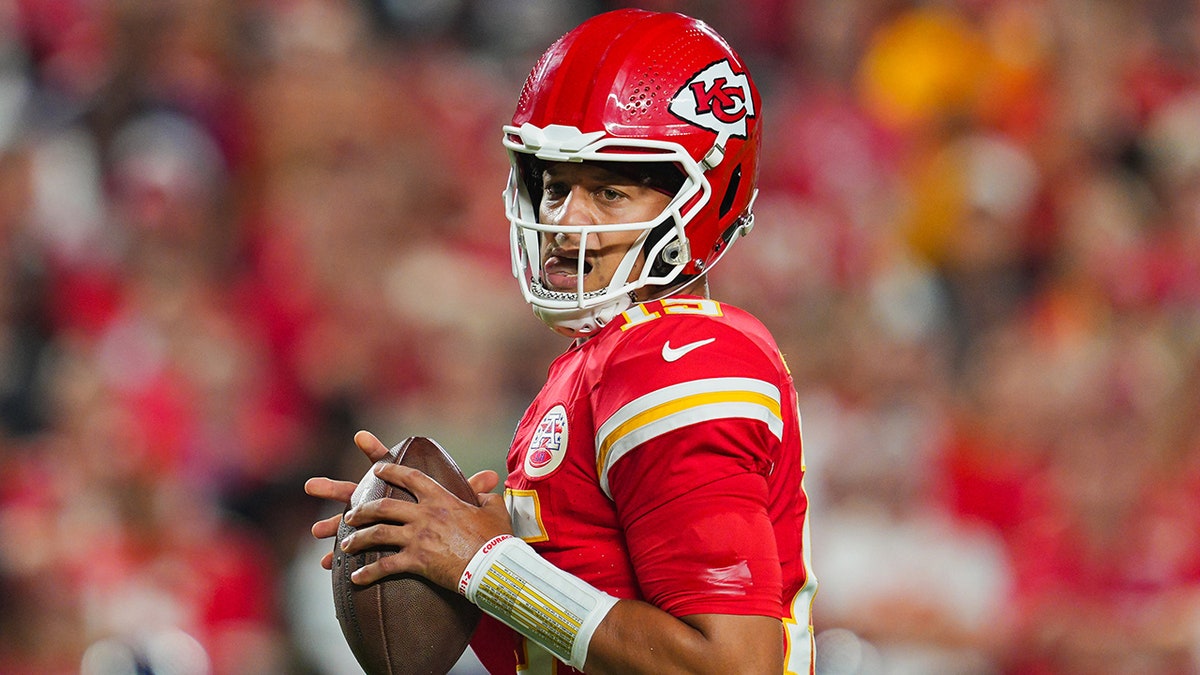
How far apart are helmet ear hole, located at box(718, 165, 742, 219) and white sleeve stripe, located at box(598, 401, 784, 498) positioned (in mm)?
469

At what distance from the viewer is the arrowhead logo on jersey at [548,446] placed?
236cm

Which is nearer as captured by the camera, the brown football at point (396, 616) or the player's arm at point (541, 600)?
the player's arm at point (541, 600)

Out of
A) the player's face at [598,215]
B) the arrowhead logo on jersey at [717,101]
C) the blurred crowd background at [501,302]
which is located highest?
the arrowhead logo on jersey at [717,101]

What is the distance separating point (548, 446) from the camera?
2.38 metres

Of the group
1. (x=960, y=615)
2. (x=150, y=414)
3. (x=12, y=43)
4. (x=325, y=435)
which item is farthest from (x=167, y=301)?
(x=960, y=615)

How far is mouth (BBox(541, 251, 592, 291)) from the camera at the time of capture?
8.21 ft

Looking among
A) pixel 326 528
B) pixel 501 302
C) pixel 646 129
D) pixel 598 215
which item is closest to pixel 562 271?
pixel 598 215

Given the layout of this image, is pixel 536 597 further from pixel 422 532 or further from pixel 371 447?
pixel 371 447

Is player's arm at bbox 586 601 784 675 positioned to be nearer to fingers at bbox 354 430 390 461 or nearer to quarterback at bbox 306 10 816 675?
quarterback at bbox 306 10 816 675

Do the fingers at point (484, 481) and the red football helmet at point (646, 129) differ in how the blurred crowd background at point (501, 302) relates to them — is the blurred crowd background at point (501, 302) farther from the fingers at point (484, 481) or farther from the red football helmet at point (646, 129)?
the red football helmet at point (646, 129)

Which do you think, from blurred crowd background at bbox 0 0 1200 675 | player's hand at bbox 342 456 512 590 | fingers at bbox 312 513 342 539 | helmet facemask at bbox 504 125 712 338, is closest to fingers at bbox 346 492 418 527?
player's hand at bbox 342 456 512 590

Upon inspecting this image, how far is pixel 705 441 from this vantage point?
2.17 meters

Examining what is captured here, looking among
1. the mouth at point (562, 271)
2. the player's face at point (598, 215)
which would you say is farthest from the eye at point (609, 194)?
the mouth at point (562, 271)

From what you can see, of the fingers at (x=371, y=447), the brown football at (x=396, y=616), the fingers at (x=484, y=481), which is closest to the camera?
the brown football at (x=396, y=616)
